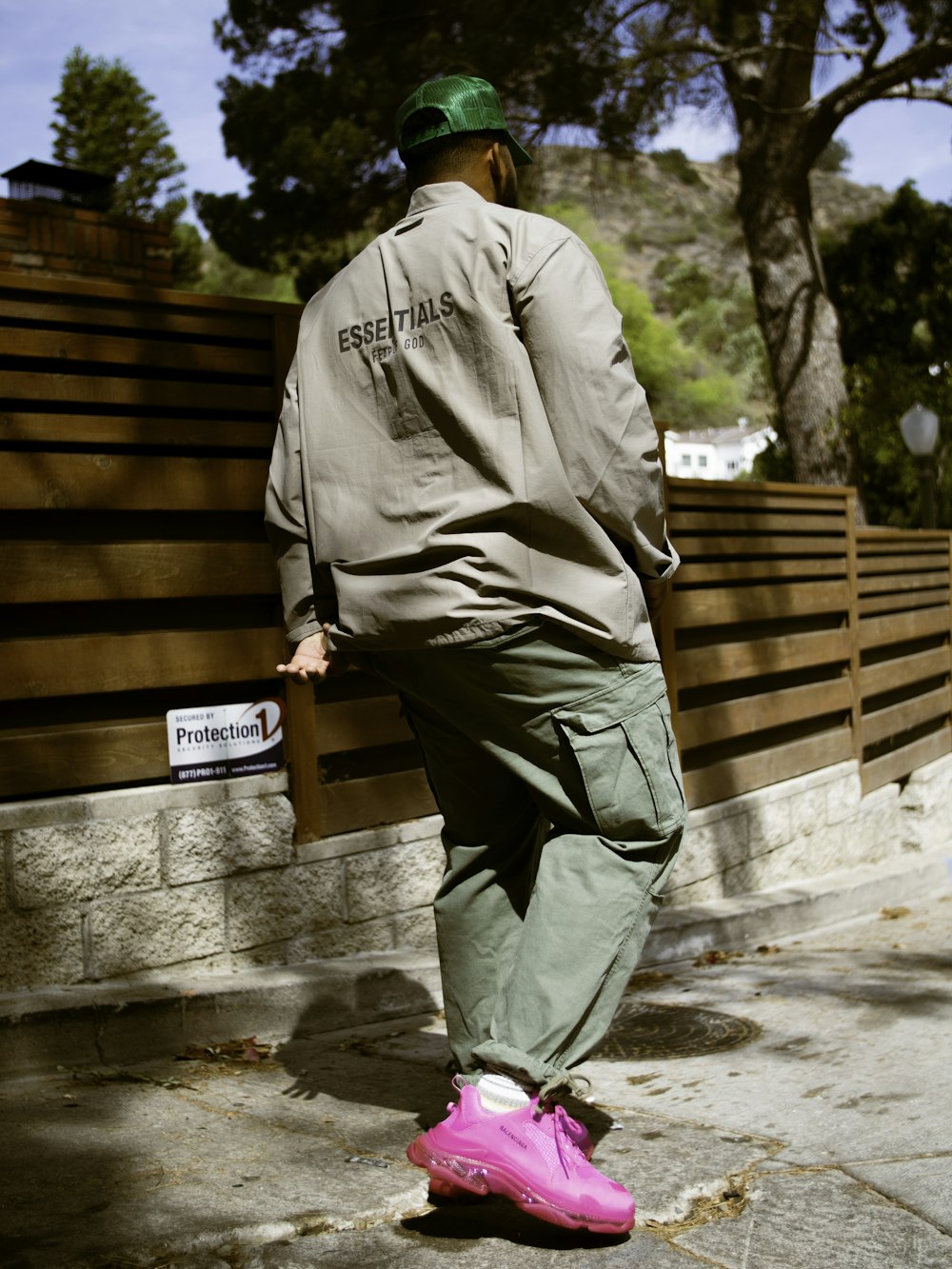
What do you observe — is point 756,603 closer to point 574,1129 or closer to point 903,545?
point 903,545

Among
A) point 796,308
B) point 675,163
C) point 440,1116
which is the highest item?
point 675,163

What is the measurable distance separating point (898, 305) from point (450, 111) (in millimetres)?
20665

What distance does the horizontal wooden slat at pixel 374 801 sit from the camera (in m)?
4.38

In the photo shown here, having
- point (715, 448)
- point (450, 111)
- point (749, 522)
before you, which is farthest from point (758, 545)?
point (715, 448)

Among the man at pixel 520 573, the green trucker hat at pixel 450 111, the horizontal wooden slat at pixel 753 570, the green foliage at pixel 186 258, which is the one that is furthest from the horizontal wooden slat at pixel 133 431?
the green foliage at pixel 186 258

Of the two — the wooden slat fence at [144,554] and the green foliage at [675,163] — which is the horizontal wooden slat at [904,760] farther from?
the green foliage at [675,163]

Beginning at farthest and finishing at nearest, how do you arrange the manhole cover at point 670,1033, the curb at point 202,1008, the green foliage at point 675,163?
the green foliage at point 675,163 → the manhole cover at point 670,1033 → the curb at point 202,1008

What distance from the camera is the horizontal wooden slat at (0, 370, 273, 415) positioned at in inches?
146

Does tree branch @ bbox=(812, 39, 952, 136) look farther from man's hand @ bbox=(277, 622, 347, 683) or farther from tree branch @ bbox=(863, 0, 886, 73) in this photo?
man's hand @ bbox=(277, 622, 347, 683)

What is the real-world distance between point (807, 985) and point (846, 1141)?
6.08ft

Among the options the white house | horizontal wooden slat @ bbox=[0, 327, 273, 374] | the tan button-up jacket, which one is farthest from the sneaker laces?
the white house

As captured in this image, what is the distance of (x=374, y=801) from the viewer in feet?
14.8

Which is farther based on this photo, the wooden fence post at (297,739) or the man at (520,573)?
the wooden fence post at (297,739)

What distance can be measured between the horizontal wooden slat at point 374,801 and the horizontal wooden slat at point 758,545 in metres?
2.12
